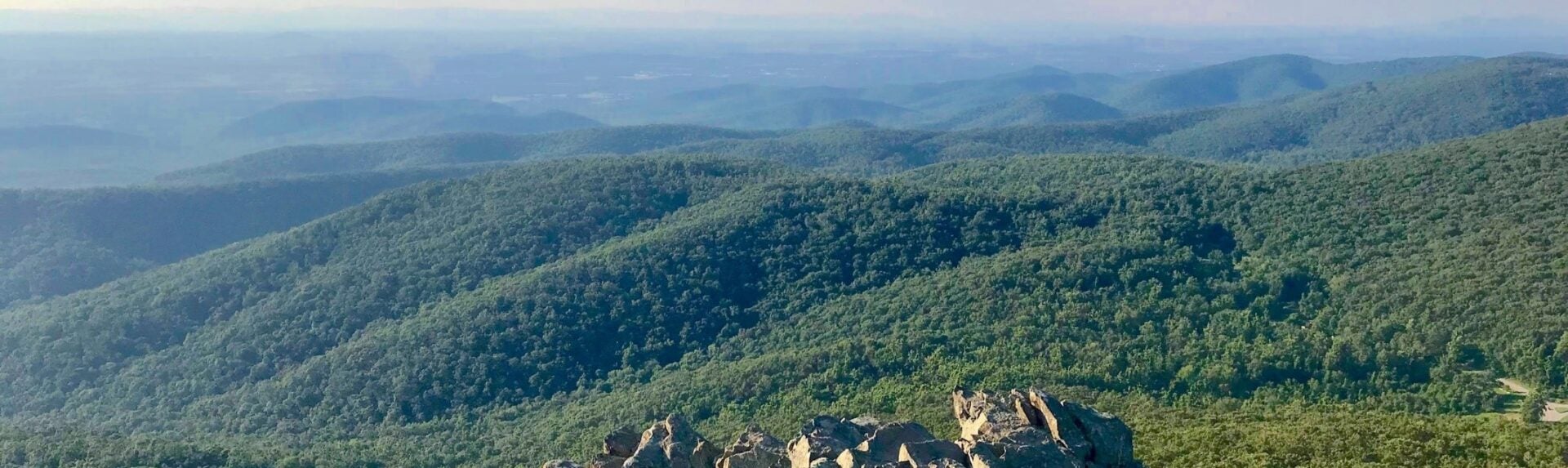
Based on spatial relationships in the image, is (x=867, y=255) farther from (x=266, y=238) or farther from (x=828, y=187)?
(x=266, y=238)

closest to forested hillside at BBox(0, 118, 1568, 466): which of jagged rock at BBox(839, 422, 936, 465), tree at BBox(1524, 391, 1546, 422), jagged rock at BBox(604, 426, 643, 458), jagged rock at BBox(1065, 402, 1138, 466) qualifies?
tree at BBox(1524, 391, 1546, 422)

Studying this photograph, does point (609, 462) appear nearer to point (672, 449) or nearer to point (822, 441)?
point (672, 449)

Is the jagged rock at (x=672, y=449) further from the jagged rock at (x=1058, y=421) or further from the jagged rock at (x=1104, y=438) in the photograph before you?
the jagged rock at (x=1104, y=438)

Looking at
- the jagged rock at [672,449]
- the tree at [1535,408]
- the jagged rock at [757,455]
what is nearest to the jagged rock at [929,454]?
the jagged rock at [757,455]

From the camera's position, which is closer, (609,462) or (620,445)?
(609,462)

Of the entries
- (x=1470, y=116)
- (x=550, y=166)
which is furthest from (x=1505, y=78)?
(x=550, y=166)

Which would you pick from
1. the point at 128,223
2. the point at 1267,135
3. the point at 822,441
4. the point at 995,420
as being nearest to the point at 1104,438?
the point at 995,420

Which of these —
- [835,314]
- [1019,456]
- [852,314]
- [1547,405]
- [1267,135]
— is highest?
[1019,456]
